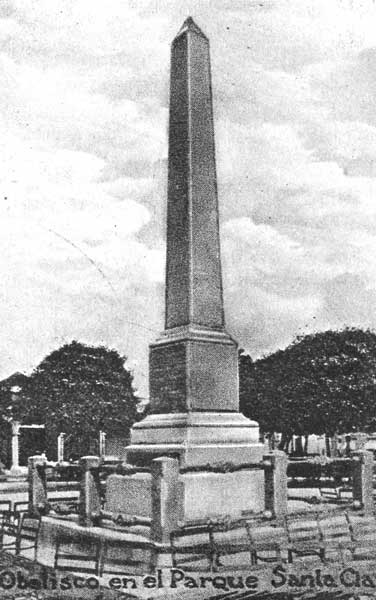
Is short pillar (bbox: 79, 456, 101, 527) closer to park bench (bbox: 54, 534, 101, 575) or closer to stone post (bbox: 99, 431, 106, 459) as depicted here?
park bench (bbox: 54, 534, 101, 575)

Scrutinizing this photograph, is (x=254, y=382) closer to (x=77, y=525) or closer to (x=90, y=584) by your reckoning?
(x=77, y=525)

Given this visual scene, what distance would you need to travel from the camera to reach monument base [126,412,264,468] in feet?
38.3

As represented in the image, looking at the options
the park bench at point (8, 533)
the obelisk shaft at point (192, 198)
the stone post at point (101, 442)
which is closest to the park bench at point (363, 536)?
the obelisk shaft at point (192, 198)

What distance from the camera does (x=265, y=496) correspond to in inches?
446

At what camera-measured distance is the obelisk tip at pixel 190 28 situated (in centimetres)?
1354

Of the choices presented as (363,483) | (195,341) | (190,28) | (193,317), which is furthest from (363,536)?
(190,28)

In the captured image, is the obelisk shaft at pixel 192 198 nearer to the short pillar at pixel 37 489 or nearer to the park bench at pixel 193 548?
the short pillar at pixel 37 489

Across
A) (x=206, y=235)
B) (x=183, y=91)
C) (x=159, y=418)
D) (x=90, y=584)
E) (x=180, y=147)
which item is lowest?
(x=90, y=584)

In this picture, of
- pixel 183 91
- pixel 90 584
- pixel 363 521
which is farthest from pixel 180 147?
pixel 90 584

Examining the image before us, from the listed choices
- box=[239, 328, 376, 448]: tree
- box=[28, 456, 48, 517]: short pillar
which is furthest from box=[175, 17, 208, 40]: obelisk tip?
box=[239, 328, 376, 448]: tree

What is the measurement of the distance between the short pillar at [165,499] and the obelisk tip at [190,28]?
7.82 meters

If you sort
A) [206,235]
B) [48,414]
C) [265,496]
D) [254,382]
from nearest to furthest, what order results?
[265,496], [206,235], [48,414], [254,382]

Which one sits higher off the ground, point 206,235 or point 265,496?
point 206,235

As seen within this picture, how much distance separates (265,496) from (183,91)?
700 cm
